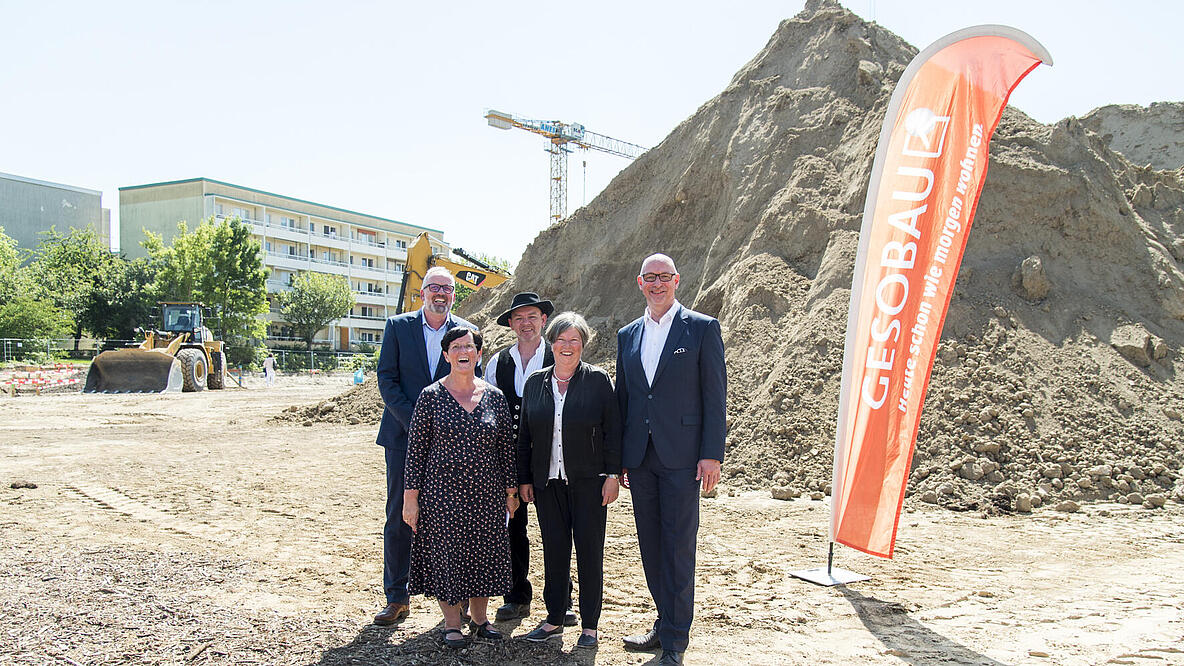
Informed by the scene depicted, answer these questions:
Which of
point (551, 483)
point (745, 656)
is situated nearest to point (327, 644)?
point (551, 483)

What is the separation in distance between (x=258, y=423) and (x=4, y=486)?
7149 mm

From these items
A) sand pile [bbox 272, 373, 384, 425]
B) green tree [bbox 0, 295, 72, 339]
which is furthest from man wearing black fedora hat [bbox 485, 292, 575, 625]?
green tree [bbox 0, 295, 72, 339]

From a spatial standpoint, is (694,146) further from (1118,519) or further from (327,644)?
(327,644)

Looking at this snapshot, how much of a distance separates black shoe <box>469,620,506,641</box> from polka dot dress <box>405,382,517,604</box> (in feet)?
0.77

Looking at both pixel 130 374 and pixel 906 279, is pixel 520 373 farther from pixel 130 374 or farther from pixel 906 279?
pixel 130 374

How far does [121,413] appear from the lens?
16.7 m

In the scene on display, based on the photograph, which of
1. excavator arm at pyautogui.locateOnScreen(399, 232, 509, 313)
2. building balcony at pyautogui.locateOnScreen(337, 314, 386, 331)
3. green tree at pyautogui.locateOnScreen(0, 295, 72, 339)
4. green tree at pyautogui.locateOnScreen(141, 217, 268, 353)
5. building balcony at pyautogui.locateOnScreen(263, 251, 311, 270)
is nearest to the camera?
excavator arm at pyautogui.locateOnScreen(399, 232, 509, 313)

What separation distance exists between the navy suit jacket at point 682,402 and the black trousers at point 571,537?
11.5 inches

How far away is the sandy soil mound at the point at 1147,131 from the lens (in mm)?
17688

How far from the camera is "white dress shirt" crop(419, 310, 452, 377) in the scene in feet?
14.7

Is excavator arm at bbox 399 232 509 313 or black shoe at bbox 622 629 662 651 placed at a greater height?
excavator arm at bbox 399 232 509 313

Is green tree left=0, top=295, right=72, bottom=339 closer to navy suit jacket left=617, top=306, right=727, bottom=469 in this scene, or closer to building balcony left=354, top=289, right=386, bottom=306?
building balcony left=354, top=289, right=386, bottom=306

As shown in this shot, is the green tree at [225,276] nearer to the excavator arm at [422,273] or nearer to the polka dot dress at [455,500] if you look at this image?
the excavator arm at [422,273]

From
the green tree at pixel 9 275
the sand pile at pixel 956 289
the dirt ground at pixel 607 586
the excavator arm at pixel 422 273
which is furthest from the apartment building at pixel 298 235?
the dirt ground at pixel 607 586
